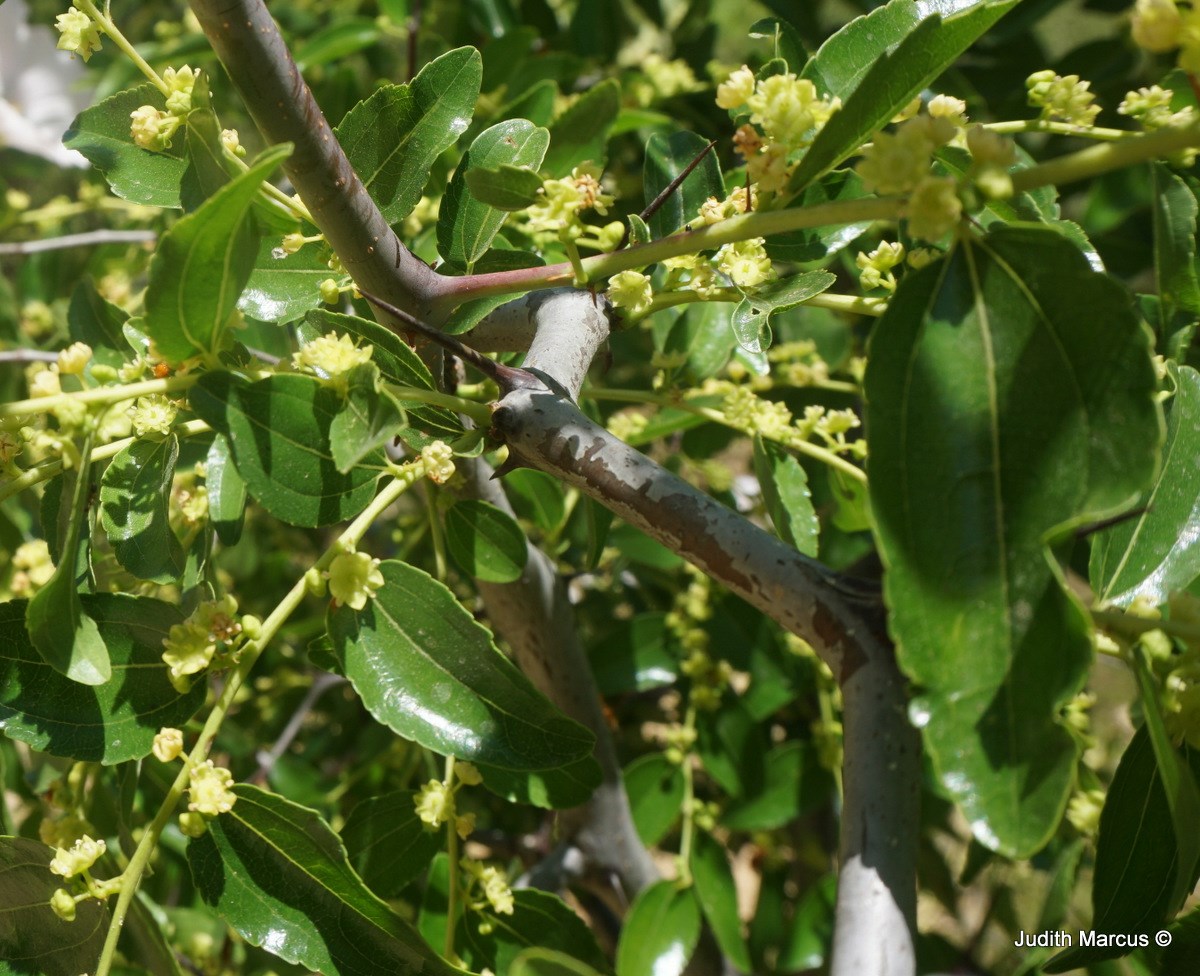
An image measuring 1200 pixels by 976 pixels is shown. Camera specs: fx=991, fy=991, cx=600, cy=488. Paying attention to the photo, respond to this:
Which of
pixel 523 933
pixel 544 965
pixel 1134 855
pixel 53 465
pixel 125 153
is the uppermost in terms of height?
pixel 125 153

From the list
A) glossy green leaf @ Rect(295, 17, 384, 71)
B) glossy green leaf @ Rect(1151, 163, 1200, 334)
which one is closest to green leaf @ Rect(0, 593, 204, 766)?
glossy green leaf @ Rect(1151, 163, 1200, 334)

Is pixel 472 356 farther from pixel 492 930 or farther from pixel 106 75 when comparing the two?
pixel 106 75

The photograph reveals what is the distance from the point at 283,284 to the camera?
2.06ft

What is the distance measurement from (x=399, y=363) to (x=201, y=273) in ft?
0.41

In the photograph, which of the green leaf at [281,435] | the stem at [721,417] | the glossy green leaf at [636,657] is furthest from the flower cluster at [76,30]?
the glossy green leaf at [636,657]

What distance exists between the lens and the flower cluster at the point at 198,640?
53cm

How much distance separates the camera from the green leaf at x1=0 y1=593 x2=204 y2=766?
52cm

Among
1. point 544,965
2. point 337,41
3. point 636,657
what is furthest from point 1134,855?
point 337,41

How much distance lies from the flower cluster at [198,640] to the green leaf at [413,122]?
0.28 metres

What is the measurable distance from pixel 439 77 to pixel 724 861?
808 mm

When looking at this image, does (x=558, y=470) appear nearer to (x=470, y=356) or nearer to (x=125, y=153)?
(x=470, y=356)

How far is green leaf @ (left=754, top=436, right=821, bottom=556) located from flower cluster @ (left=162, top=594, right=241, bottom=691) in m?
0.34

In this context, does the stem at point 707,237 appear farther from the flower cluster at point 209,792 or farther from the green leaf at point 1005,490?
the flower cluster at point 209,792

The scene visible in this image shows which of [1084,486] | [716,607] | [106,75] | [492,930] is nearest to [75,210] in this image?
[106,75]
